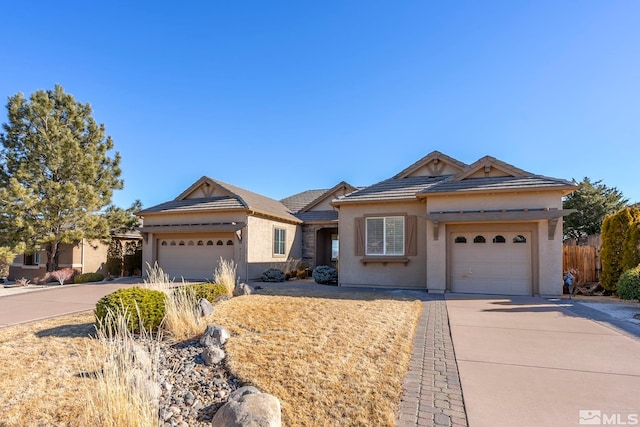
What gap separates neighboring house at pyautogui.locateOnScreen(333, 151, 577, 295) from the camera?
11.0m

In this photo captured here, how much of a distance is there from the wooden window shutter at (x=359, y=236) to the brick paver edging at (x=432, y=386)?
687 cm

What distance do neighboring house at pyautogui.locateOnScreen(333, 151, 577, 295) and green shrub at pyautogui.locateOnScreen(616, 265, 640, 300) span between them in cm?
156

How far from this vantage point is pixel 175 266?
1708 centimetres

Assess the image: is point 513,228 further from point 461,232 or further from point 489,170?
point 489,170

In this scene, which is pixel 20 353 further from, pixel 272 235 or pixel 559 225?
pixel 559 225

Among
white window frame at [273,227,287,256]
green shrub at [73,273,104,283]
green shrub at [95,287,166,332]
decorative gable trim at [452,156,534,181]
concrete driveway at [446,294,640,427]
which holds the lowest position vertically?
green shrub at [73,273,104,283]

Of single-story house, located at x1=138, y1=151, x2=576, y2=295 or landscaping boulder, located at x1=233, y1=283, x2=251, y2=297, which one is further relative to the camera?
single-story house, located at x1=138, y1=151, x2=576, y2=295

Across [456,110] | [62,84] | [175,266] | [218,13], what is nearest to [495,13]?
[456,110]

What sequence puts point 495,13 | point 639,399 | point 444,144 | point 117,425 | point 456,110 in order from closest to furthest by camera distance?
point 117,425 → point 639,399 → point 495,13 → point 456,110 → point 444,144

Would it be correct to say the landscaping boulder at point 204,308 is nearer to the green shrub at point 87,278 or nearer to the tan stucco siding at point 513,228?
the tan stucco siding at point 513,228

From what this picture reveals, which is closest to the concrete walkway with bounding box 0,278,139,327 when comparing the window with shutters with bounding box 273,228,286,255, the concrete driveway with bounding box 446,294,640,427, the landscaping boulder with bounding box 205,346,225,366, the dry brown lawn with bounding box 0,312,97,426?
the dry brown lawn with bounding box 0,312,97,426

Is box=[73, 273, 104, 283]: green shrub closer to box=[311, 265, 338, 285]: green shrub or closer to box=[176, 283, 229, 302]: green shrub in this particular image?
box=[176, 283, 229, 302]: green shrub

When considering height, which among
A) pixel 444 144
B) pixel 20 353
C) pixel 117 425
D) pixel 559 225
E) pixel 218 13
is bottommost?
pixel 20 353

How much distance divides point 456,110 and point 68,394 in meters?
14.2
